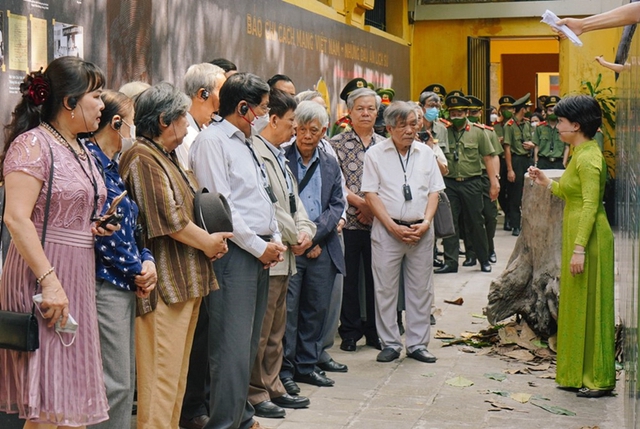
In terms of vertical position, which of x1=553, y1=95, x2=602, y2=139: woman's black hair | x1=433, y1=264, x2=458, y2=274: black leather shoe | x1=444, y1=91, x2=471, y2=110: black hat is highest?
x1=444, y1=91, x2=471, y2=110: black hat

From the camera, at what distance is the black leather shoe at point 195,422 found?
529 centimetres

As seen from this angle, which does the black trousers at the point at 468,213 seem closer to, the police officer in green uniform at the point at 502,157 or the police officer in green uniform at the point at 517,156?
the police officer in green uniform at the point at 517,156

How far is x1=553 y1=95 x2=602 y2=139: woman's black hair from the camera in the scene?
6094 mm

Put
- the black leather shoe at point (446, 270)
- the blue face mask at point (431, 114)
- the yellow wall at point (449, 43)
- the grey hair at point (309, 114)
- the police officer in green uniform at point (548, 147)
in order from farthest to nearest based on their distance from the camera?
the yellow wall at point (449, 43)
the police officer in green uniform at point (548, 147)
the black leather shoe at point (446, 270)
the blue face mask at point (431, 114)
the grey hair at point (309, 114)

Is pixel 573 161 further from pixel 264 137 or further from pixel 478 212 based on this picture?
pixel 478 212

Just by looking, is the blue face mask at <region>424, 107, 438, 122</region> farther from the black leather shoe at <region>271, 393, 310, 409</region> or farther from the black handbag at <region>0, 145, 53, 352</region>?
the black handbag at <region>0, 145, 53, 352</region>

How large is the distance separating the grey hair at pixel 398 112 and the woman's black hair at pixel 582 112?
117cm

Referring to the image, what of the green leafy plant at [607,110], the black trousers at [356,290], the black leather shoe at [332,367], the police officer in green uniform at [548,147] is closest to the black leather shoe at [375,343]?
the black trousers at [356,290]

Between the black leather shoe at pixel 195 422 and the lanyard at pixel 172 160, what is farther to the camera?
the black leather shoe at pixel 195 422

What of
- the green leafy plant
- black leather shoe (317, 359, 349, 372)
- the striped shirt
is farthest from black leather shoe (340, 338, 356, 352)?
the green leafy plant

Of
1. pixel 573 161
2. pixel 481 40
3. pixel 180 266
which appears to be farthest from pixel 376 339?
pixel 481 40

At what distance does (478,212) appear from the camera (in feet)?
37.2

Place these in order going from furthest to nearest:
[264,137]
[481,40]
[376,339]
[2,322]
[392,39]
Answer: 1. [481,40]
2. [392,39]
3. [376,339]
4. [264,137]
5. [2,322]

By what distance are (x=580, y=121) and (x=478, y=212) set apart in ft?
17.3
